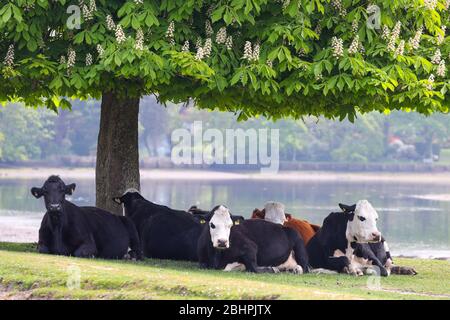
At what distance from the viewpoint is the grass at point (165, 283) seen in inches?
626

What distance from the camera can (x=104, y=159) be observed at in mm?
24062

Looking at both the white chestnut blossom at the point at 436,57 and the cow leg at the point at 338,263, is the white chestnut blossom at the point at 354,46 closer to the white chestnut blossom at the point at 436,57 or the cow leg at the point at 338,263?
the white chestnut blossom at the point at 436,57

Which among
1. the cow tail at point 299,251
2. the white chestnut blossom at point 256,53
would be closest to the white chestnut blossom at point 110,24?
the white chestnut blossom at point 256,53

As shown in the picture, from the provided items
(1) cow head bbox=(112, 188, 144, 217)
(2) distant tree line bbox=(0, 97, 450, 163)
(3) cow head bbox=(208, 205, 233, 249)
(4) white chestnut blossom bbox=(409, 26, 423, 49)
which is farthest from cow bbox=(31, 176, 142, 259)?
(2) distant tree line bbox=(0, 97, 450, 163)

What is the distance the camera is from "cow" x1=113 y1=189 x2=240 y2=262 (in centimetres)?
2111

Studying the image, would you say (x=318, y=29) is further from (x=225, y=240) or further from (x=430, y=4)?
(x=225, y=240)

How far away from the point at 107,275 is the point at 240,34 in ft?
17.7

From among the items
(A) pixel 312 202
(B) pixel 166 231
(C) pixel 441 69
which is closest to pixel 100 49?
(B) pixel 166 231

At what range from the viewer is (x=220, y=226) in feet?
61.9

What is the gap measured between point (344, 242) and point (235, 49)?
3.74 meters

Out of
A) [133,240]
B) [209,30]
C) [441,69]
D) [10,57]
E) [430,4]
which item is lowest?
[133,240]

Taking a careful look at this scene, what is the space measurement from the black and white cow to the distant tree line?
93.4 meters
